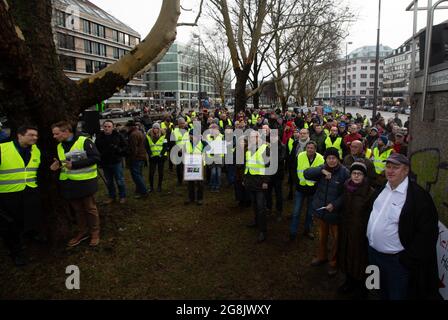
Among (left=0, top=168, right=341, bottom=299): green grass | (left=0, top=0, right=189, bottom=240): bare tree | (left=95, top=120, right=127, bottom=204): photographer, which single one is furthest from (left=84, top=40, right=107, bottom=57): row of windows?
(left=0, top=168, right=341, bottom=299): green grass

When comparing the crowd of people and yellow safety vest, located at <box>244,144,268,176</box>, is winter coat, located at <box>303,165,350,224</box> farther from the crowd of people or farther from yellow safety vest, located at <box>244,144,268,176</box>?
yellow safety vest, located at <box>244,144,268,176</box>

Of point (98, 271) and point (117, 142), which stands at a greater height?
point (117, 142)

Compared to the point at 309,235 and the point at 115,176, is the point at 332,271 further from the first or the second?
the point at 115,176

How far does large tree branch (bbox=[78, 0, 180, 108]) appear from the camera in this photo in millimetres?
4578

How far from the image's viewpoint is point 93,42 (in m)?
59.6

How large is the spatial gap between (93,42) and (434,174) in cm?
6693

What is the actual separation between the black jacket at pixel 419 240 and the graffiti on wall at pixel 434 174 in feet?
3.17

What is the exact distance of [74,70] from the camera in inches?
Answer: 2141

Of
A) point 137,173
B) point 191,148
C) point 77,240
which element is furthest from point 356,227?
point 137,173

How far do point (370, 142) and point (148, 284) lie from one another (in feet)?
24.1

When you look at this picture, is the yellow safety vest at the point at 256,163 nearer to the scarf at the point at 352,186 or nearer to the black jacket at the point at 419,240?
→ the scarf at the point at 352,186

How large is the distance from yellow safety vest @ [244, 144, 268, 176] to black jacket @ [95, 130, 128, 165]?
121 inches
